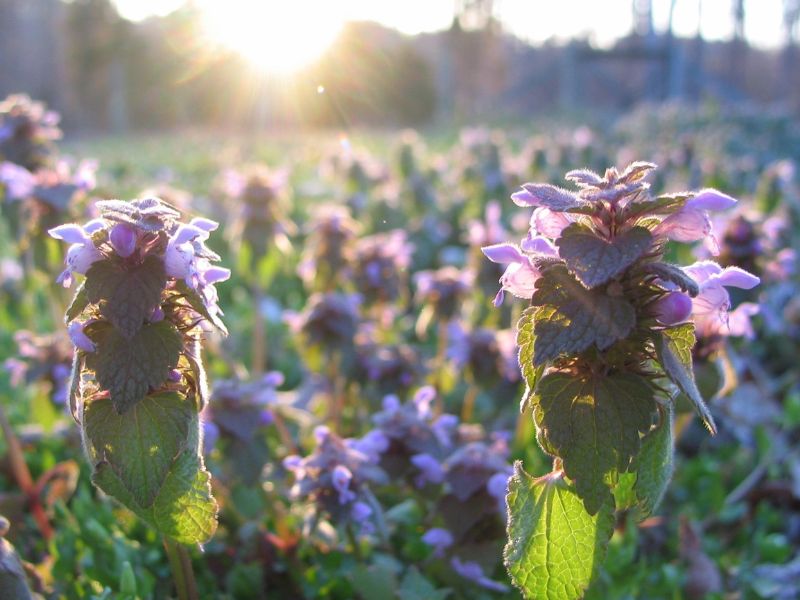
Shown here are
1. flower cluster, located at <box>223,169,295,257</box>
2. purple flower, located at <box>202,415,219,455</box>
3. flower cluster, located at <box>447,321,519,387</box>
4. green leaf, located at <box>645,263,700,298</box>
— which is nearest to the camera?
green leaf, located at <box>645,263,700,298</box>

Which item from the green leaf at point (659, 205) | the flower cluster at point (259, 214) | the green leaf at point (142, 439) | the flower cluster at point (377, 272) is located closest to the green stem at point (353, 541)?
the green leaf at point (142, 439)

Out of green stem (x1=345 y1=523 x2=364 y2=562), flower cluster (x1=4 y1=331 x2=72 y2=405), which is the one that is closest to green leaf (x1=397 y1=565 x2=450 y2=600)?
green stem (x1=345 y1=523 x2=364 y2=562)

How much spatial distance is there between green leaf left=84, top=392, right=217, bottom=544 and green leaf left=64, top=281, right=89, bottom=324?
152mm

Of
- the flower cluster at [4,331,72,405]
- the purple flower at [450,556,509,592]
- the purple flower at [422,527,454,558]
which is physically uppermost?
the flower cluster at [4,331,72,405]

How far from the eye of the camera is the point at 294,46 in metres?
21.0

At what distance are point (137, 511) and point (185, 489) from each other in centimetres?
9

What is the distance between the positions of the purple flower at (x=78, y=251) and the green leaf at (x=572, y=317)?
638 millimetres

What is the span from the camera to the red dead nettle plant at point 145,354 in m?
1.05

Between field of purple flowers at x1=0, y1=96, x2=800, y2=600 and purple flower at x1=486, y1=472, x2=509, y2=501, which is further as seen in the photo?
purple flower at x1=486, y1=472, x2=509, y2=501

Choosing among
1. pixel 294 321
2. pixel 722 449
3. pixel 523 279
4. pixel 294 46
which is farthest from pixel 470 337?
pixel 294 46

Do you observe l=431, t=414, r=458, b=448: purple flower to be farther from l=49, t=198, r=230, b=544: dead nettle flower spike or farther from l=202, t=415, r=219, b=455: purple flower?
l=49, t=198, r=230, b=544: dead nettle flower spike

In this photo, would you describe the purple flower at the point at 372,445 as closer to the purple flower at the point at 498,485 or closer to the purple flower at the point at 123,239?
the purple flower at the point at 498,485

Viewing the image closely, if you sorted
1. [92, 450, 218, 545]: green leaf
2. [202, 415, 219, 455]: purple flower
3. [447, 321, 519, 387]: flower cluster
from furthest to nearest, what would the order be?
1. [447, 321, 519, 387]: flower cluster
2. [202, 415, 219, 455]: purple flower
3. [92, 450, 218, 545]: green leaf

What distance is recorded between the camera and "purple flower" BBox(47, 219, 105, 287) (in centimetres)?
106
